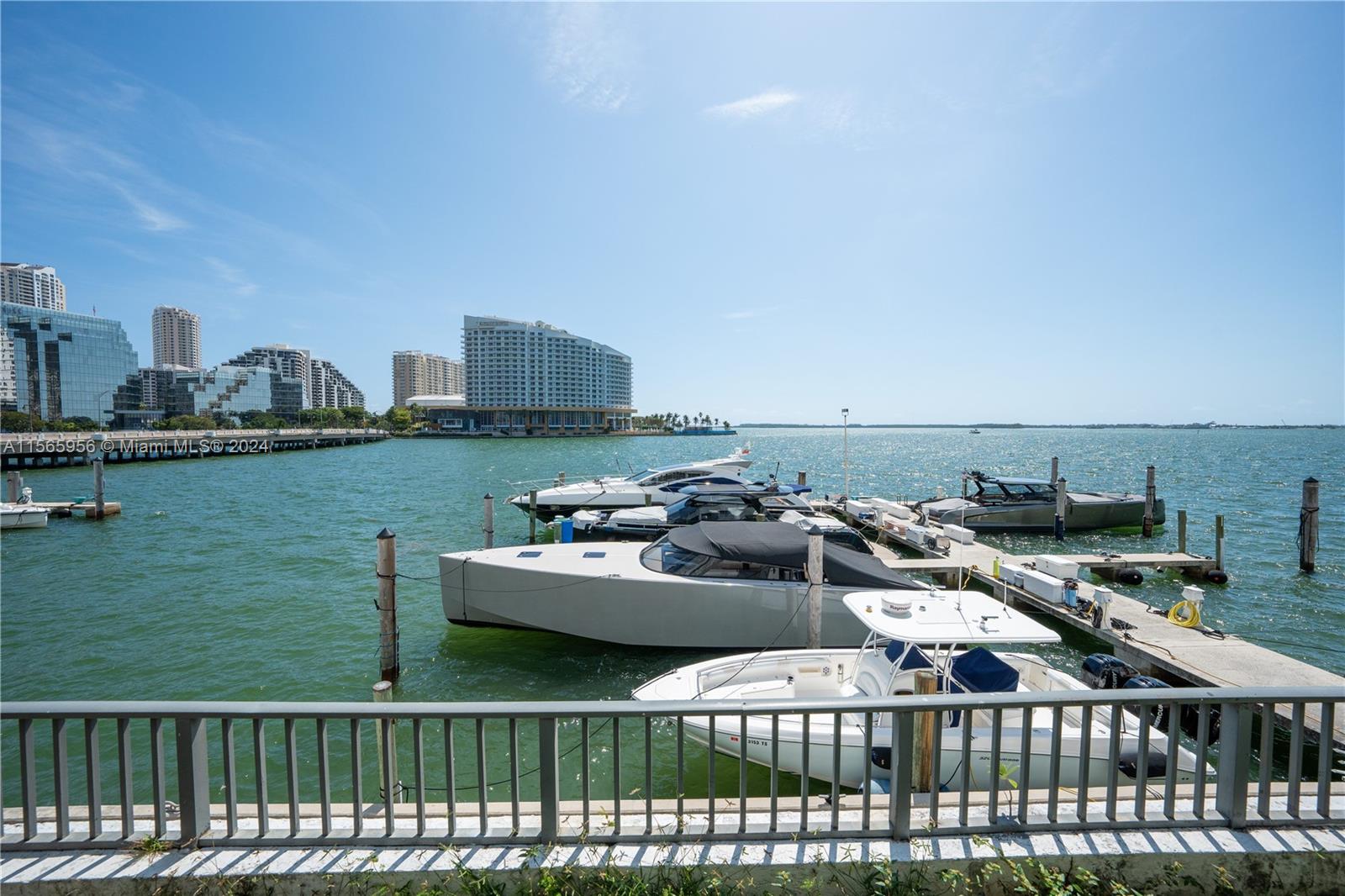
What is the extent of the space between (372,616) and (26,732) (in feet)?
33.3

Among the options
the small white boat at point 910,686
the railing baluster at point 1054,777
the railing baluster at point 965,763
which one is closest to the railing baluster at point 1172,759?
the railing baluster at point 1054,777

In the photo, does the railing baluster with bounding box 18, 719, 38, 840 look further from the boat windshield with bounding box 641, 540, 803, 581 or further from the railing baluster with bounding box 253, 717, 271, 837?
the boat windshield with bounding box 641, 540, 803, 581

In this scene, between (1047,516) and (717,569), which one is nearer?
(717,569)

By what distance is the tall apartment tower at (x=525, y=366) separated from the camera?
16062cm

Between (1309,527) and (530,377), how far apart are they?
15972 centimetres

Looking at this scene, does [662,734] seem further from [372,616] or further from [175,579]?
[175,579]

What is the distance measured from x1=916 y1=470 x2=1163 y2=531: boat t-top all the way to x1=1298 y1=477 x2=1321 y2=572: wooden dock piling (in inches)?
250

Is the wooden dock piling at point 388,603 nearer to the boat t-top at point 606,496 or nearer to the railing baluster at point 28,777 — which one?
the railing baluster at point 28,777

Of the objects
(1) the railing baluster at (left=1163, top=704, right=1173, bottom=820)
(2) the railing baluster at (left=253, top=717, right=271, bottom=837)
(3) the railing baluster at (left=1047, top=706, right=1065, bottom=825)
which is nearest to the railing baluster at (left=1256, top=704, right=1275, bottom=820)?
(1) the railing baluster at (left=1163, top=704, right=1173, bottom=820)

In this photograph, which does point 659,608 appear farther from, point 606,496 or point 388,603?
point 606,496

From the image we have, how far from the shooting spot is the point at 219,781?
660 centimetres

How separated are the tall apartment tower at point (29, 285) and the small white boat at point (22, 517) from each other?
20503cm

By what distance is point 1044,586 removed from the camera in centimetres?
1123

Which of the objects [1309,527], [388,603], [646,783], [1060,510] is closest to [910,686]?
[646,783]
